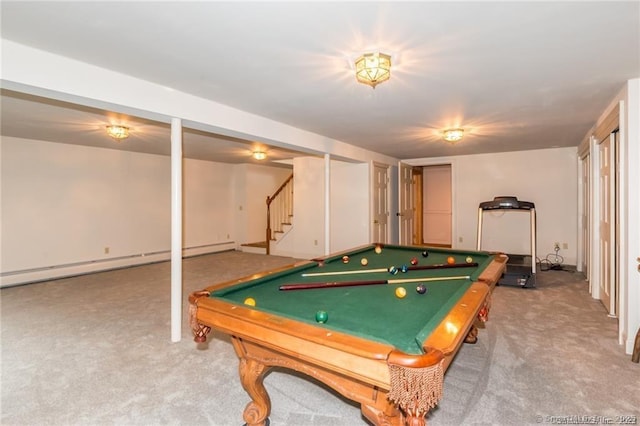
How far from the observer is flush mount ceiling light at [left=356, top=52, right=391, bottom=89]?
2.10 m

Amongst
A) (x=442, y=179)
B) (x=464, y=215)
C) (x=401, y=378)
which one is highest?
(x=442, y=179)

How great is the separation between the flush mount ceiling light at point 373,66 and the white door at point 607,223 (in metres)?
2.77

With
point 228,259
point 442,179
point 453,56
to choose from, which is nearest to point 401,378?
point 453,56

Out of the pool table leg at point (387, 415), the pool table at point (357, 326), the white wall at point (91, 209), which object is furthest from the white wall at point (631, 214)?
the white wall at point (91, 209)

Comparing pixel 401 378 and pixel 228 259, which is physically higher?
pixel 401 378

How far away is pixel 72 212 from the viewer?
17.8 feet

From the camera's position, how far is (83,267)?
5.50m

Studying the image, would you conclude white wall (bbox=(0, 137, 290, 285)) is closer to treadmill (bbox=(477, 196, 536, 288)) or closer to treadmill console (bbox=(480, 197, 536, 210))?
treadmill (bbox=(477, 196, 536, 288))

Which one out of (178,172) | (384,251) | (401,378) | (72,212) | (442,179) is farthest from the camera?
(442,179)

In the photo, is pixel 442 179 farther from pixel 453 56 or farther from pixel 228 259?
pixel 453 56

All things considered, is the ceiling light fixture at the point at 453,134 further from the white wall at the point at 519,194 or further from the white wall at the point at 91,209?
the white wall at the point at 91,209

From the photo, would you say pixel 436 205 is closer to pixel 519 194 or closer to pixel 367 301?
pixel 519 194

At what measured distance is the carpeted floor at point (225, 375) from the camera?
1.84 m

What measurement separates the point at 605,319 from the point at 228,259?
6073 mm
